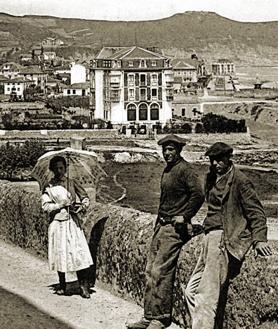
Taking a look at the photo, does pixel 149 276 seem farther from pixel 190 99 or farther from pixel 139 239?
pixel 190 99

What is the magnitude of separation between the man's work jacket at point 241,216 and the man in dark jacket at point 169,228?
2.07 feet

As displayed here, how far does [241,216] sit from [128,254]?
220 cm

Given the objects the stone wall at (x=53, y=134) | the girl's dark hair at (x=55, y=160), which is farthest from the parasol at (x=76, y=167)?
the stone wall at (x=53, y=134)

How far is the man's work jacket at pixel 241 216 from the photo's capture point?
5809 mm

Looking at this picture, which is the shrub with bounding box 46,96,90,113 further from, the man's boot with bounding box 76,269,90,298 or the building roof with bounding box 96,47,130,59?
the man's boot with bounding box 76,269,90,298

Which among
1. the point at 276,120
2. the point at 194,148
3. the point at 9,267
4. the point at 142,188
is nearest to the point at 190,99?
the point at 276,120

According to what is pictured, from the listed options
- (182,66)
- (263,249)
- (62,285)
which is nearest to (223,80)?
(182,66)

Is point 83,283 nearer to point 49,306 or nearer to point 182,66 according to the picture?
point 49,306

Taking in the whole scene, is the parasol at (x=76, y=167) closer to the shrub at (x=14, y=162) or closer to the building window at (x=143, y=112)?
the shrub at (x=14, y=162)

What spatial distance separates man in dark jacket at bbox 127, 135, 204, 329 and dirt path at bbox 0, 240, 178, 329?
1.01 feet

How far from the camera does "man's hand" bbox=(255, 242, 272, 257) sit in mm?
5828

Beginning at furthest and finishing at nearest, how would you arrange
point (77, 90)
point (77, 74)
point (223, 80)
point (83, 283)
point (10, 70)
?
point (10, 70) → point (77, 74) → point (223, 80) → point (77, 90) → point (83, 283)

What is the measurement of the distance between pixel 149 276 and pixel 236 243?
45.9 inches

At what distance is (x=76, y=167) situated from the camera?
8.27m
